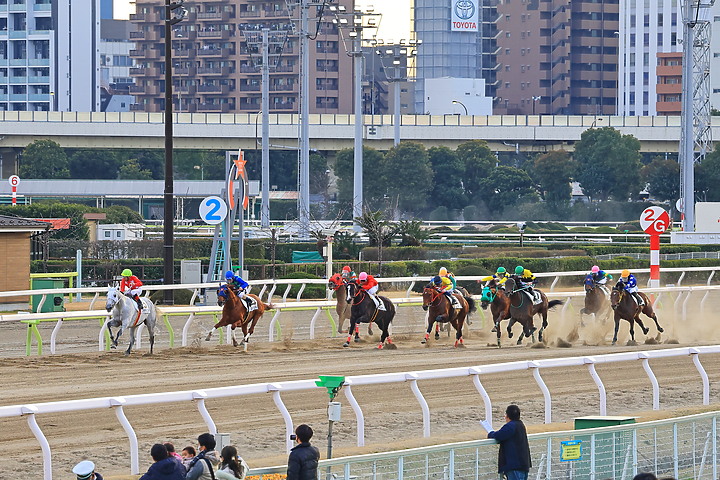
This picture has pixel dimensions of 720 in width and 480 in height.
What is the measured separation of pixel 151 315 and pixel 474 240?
2836 centimetres


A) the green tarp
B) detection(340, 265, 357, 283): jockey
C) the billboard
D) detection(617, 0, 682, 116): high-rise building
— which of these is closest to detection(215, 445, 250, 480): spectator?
detection(340, 265, 357, 283): jockey

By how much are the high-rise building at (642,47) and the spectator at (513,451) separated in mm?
103366

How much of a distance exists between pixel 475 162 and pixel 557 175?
14.9 feet

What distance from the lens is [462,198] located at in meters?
69.0

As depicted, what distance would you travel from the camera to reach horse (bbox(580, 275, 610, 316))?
761 inches

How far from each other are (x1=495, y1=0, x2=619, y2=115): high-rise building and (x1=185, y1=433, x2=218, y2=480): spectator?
110770 millimetres

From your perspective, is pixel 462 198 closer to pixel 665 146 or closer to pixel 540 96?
pixel 665 146

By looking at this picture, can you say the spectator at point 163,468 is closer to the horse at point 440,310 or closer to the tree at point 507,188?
the horse at point 440,310

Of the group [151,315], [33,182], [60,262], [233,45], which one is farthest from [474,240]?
[233,45]

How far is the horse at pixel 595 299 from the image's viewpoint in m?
19.3

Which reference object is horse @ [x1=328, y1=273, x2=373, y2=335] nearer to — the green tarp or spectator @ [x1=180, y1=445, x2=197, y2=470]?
spectator @ [x1=180, y1=445, x2=197, y2=470]

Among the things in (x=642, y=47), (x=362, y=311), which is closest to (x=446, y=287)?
(x=362, y=311)

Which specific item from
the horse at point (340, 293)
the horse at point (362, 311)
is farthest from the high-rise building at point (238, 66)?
the horse at point (362, 311)

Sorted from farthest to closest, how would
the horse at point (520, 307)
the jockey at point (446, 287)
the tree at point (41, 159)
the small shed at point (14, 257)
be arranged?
1. the tree at point (41, 159)
2. the small shed at point (14, 257)
3. the horse at point (520, 307)
4. the jockey at point (446, 287)
